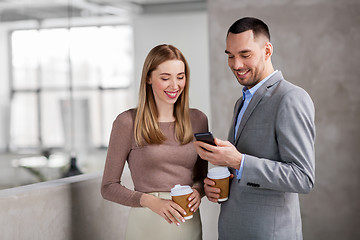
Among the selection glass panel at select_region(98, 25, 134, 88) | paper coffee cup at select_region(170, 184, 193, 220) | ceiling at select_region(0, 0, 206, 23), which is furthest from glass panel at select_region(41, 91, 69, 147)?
paper coffee cup at select_region(170, 184, 193, 220)

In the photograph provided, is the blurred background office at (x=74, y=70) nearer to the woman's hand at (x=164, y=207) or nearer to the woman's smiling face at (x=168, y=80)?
the woman's smiling face at (x=168, y=80)

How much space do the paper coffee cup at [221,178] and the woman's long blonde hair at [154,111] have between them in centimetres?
30

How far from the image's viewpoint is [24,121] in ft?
33.1

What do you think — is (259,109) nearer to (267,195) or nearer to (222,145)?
(222,145)

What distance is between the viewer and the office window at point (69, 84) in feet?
31.5

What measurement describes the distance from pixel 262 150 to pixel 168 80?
538 millimetres

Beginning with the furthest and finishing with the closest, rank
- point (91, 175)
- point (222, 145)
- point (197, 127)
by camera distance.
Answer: point (91, 175)
point (197, 127)
point (222, 145)

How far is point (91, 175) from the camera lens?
246 cm

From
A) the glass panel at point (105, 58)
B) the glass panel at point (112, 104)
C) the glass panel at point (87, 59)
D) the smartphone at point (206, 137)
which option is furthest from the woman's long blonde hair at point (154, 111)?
the glass panel at point (87, 59)

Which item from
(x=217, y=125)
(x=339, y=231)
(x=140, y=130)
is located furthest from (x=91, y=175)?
(x=339, y=231)

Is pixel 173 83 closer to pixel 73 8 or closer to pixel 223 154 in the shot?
pixel 223 154

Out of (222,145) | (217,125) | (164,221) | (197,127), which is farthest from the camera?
(217,125)

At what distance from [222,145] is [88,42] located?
8.59m

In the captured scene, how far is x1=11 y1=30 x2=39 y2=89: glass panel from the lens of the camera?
32.8ft
